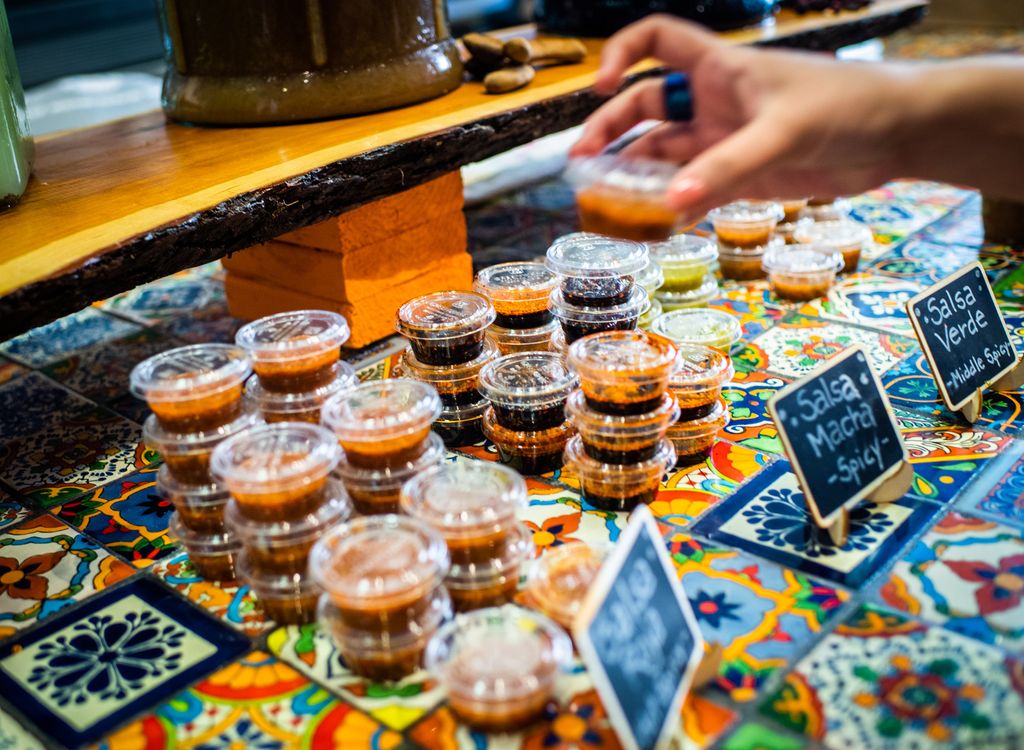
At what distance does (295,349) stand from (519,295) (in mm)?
513

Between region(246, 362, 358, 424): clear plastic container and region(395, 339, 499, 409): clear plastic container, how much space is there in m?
0.21

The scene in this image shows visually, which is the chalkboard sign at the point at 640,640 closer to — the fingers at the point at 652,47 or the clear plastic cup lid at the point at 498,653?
the clear plastic cup lid at the point at 498,653

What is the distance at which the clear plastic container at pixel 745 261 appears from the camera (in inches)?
105

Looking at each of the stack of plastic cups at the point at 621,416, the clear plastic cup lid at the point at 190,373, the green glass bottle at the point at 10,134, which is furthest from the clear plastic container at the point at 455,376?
the green glass bottle at the point at 10,134

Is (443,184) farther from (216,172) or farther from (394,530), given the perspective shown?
(394,530)

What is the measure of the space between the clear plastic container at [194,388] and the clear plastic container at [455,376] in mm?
374

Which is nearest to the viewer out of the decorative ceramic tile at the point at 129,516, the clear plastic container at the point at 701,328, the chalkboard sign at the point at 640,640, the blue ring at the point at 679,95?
the chalkboard sign at the point at 640,640

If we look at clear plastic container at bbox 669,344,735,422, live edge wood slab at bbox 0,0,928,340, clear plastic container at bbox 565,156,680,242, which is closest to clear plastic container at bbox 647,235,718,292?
live edge wood slab at bbox 0,0,928,340

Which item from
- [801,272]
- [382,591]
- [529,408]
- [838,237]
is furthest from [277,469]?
[838,237]

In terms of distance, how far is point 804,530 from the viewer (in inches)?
63.2

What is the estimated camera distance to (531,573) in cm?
140

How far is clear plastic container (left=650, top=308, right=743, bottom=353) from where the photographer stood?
2.08 meters

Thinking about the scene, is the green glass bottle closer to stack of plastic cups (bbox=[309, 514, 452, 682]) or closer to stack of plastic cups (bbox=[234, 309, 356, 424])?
stack of plastic cups (bbox=[234, 309, 356, 424])

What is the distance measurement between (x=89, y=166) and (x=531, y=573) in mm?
1435
